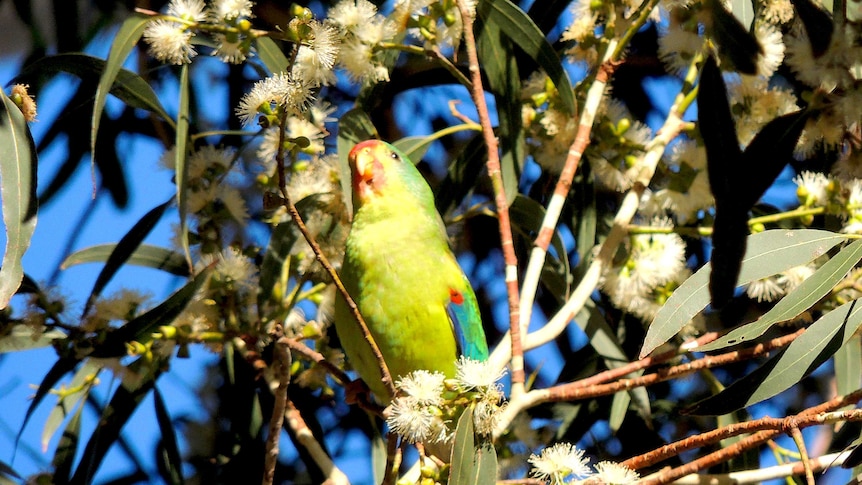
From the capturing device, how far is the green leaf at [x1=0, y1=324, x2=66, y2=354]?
2217 mm

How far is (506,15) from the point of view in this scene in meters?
2.21

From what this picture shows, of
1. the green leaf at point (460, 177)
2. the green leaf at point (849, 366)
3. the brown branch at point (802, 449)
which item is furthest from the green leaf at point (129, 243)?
the green leaf at point (849, 366)

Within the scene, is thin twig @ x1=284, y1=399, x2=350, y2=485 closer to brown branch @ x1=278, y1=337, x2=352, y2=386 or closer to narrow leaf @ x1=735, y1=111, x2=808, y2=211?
brown branch @ x1=278, y1=337, x2=352, y2=386

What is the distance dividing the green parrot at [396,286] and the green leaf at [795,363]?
2.39 feet

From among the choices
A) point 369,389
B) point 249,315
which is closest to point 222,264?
point 249,315

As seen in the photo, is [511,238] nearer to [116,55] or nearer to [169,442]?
[116,55]

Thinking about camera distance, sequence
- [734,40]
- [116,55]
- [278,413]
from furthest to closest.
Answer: [278,413] → [116,55] → [734,40]

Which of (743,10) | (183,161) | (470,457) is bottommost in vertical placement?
(470,457)

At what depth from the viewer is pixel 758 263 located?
6.01 feet

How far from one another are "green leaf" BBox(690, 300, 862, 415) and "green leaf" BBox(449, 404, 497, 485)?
1.30 feet

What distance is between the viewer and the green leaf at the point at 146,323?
2168 mm

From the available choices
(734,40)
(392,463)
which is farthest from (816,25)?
(392,463)

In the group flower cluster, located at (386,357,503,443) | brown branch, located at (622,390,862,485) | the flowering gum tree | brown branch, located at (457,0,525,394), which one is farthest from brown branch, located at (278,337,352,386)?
brown branch, located at (622,390,862,485)

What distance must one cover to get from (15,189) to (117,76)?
530 mm
